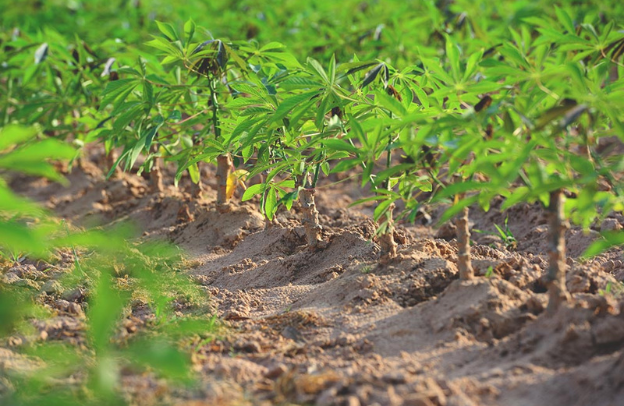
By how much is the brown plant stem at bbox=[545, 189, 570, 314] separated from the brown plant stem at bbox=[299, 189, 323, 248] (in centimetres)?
114

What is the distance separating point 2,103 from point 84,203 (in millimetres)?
809

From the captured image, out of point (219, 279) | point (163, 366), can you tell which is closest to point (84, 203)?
point (219, 279)

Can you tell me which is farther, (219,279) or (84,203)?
(84,203)

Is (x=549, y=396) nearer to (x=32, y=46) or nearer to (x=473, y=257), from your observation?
(x=473, y=257)

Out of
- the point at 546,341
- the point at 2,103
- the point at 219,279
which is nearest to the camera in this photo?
the point at 546,341

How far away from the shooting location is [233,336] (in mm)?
2207

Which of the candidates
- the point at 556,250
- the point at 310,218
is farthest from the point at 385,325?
the point at 310,218

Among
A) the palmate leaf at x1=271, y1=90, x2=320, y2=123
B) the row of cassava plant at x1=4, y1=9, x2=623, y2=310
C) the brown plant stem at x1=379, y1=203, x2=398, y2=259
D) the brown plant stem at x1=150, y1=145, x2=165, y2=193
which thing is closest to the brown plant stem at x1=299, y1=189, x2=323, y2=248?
the row of cassava plant at x1=4, y1=9, x2=623, y2=310

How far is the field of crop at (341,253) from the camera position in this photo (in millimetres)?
1709

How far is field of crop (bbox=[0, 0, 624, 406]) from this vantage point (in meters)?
1.71

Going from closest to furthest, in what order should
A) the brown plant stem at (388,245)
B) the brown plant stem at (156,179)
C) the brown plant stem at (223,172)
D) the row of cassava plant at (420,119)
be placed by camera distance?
the row of cassava plant at (420,119) < the brown plant stem at (388,245) < the brown plant stem at (223,172) < the brown plant stem at (156,179)

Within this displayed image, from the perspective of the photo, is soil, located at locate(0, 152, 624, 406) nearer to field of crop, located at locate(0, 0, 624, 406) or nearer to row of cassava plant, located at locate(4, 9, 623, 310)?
field of crop, located at locate(0, 0, 624, 406)

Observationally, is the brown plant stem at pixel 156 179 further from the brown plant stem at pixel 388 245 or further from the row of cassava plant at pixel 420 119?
the brown plant stem at pixel 388 245

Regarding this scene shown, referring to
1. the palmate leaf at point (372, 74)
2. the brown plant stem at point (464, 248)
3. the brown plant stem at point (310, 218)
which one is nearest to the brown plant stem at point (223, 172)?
the brown plant stem at point (310, 218)
